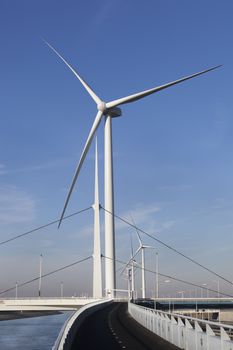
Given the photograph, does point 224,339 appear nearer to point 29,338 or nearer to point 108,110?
point 29,338

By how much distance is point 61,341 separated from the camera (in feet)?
54.2

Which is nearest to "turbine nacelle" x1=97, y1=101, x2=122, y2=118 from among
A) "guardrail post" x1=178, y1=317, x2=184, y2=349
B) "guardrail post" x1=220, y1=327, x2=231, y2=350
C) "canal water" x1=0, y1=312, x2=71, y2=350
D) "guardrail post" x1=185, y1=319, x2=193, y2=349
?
"canal water" x1=0, y1=312, x2=71, y2=350

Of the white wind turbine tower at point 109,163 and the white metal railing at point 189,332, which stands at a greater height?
the white wind turbine tower at point 109,163

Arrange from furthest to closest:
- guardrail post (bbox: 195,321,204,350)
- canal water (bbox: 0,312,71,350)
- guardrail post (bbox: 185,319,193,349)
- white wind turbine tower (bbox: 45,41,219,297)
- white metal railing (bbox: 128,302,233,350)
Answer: white wind turbine tower (bbox: 45,41,219,297), canal water (bbox: 0,312,71,350), guardrail post (bbox: 185,319,193,349), guardrail post (bbox: 195,321,204,350), white metal railing (bbox: 128,302,233,350)

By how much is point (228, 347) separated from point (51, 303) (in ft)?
286

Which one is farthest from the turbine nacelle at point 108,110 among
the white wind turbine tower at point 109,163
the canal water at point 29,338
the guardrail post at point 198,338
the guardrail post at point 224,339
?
the guardrail post at point 224,339

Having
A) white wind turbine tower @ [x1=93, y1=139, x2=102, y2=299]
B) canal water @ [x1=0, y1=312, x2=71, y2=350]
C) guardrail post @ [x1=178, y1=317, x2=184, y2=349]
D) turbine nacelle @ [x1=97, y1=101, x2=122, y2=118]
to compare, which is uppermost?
turbine nacelle @ [x1=97, y1=101, x2=122, y2=118]

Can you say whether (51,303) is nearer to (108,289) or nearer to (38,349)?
(108,289)

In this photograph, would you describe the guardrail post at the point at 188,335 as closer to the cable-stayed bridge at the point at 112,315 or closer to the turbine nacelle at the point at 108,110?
the cable-stayed bridge at the point at 112,315

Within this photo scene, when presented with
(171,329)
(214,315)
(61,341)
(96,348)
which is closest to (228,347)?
(61,341)

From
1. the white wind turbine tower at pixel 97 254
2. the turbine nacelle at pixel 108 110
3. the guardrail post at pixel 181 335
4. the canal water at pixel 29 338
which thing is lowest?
the canal water at pixel 29 338

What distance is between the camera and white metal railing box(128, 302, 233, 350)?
16.7 meters

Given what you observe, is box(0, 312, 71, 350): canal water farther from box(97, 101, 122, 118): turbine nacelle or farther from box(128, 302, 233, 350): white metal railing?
box(97, 101, 122, 118): turbine nacelle

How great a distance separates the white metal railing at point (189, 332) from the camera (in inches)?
656
